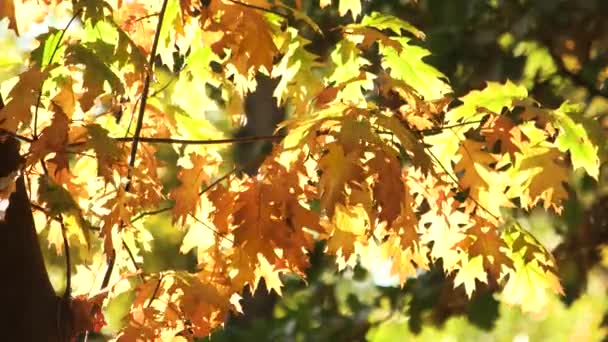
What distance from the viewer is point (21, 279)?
2229 mm

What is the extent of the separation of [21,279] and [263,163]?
2.23ft

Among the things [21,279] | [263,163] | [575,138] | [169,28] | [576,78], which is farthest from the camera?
[576,78]

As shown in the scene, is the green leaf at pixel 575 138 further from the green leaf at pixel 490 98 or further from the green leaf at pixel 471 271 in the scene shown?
the green leaf at pixel 471 271

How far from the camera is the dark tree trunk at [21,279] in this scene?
2197mm

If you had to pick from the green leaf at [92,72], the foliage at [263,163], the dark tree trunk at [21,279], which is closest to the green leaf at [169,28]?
the foliage at [263,163]

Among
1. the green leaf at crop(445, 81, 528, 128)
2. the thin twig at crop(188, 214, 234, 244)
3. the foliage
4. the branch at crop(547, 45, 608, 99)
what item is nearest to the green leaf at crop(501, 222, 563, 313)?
the foliage

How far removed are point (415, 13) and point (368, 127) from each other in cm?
428

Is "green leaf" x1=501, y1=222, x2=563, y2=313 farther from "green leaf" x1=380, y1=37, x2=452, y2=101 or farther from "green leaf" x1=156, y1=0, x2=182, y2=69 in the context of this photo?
"green leaf" x1=156, y1=0, x2=182, y2=69

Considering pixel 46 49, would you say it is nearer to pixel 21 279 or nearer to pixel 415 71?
pixel 21 279

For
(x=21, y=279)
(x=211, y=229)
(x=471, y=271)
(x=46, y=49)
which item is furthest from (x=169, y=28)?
(x=471, y=271)

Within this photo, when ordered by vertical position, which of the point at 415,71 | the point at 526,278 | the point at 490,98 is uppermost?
the point at 415,71

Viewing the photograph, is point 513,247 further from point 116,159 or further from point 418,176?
point 116,159

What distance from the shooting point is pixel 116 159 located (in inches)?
92.8

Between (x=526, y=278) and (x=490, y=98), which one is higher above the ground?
(x=490, y=98)
